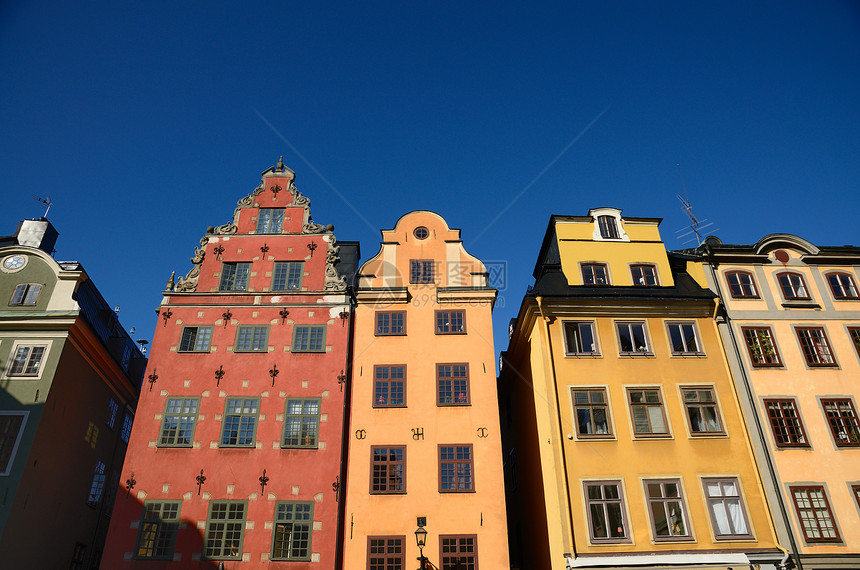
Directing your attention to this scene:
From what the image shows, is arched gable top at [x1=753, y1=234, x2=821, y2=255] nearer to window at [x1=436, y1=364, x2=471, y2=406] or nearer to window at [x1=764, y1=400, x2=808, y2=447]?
window at [x1=764, y1=400, x2=808, y2=447]

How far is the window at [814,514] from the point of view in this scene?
21.8m

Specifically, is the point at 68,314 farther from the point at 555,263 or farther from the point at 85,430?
the point at 555,263

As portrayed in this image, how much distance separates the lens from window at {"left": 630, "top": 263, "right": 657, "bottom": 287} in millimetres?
27766

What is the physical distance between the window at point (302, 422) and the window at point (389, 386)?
2561 mm

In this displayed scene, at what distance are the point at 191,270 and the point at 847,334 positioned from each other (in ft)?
101

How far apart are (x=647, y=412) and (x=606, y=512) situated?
458cm

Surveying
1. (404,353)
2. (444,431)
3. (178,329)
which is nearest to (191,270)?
(178,329)

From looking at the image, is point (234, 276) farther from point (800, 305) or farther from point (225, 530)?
point (800, 305)

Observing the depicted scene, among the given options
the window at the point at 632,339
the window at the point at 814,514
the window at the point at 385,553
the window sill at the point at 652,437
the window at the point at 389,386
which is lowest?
the window at the point at 385,553

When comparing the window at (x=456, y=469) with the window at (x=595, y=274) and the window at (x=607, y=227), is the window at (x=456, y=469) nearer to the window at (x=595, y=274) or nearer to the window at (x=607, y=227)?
the window at (x=595, y=274)

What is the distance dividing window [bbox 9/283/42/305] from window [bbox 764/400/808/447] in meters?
32.8

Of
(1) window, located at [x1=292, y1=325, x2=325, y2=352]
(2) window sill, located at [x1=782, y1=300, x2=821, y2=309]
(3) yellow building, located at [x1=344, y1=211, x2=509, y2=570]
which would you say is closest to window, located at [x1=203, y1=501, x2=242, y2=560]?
(3) yellow building, located at [x1=344, y1=211, x2=509, y2=570]

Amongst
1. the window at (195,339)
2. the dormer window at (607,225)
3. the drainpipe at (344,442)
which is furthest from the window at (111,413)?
the dormer window at (607,225)

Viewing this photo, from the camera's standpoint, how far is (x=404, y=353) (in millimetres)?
25688
